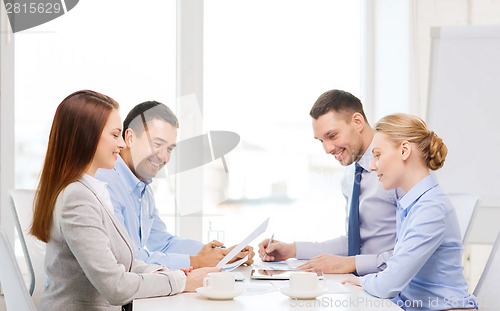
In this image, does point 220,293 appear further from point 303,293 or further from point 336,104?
point 336,104

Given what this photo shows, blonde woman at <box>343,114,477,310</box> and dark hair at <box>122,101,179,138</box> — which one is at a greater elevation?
dark hair at <box>122,101,179,138</box>

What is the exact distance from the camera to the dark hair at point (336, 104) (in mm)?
2893

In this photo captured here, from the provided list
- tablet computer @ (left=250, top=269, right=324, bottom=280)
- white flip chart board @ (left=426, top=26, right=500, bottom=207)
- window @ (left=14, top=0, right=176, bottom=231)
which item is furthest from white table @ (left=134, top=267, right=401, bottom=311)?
window @ (left=14, top=0, right=176, bottom=231)

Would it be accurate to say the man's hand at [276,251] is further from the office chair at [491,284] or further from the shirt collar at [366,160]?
the office chair at [491,284]

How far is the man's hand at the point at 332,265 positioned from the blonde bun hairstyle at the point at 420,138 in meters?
0.45

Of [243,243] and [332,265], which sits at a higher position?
[243,243]

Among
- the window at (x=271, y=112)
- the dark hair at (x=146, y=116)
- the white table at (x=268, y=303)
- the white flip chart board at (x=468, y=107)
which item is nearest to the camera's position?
the white table at (x=268, y=303)

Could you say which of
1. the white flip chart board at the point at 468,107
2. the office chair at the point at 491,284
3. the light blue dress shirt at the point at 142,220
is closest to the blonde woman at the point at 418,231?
the office chair at the point at 491,284

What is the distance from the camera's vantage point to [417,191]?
2.21m

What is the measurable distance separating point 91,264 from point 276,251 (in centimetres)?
100

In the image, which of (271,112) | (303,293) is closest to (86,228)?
(303,293)

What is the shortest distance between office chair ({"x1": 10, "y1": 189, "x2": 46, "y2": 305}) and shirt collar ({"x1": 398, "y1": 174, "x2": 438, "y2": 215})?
1.45m

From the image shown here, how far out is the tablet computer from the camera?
227 cm

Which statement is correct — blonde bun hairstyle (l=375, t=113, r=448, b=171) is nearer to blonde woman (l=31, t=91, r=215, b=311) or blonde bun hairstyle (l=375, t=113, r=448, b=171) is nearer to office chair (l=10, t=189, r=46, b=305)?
blonde woman (l=31, t=91, r=215, b=311)
